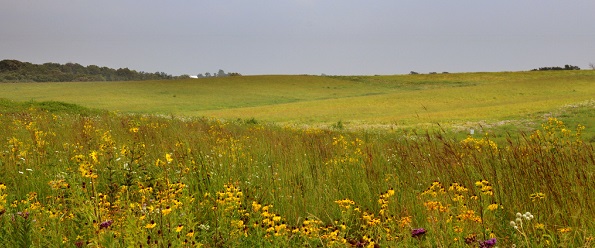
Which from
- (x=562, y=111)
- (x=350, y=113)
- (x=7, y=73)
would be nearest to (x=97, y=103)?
(x=350, y=113)

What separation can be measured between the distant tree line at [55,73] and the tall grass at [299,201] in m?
99.1

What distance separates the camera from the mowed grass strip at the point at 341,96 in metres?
32.1

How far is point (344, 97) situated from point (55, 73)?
83.5 metres

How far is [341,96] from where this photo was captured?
58656 mm

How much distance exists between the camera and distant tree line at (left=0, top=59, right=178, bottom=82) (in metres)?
96.2

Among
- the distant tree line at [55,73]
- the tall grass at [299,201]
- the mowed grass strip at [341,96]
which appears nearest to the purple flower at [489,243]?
the tall grass at [299,201]

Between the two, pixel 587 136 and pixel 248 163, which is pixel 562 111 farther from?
pixel 248 163

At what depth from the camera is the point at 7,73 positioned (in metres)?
100

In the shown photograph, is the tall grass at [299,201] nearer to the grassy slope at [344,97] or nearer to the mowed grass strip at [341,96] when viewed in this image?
the mowed grass strip at [341,96]

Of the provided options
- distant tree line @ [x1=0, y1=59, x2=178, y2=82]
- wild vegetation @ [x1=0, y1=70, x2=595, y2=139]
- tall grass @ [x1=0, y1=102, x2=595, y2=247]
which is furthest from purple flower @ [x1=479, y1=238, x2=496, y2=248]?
distant tree line @ [x1=0, y1=59, x2=178, y2=82]

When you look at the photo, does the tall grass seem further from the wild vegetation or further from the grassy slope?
the grassy slope

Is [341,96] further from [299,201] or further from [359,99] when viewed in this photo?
[299,201]

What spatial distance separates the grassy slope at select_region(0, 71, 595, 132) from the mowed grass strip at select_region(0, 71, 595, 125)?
0.08m

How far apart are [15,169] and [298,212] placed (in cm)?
388
